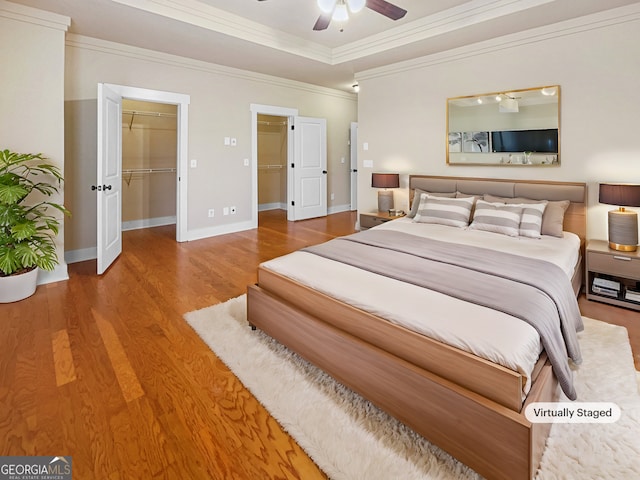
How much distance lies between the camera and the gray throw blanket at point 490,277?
1.77 m

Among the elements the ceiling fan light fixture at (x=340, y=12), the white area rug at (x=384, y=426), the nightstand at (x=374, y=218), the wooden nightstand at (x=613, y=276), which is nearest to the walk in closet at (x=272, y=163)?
the nightstand at (x=374, y=218)

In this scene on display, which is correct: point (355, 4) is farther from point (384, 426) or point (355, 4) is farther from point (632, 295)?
point (632, 295)

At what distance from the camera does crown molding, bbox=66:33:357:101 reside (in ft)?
14.1

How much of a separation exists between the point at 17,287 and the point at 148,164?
3776 mm

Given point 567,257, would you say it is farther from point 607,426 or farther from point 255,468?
point 255,468

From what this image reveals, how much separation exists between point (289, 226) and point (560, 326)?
5072 millimetres

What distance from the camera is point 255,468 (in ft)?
4.98

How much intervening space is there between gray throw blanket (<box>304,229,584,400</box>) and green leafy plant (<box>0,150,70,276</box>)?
253 centimetres

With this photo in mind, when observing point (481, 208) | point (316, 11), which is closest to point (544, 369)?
point (481, 208)

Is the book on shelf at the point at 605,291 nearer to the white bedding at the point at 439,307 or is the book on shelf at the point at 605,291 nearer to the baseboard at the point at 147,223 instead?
the white bedding at the point at 439,307

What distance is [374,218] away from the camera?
5172 mm

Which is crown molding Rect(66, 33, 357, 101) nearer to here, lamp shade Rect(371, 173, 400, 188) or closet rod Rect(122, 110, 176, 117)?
closet rod Rect(122, 110, 176, 117)

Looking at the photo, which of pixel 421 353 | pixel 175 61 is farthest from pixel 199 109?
pixel 421 353

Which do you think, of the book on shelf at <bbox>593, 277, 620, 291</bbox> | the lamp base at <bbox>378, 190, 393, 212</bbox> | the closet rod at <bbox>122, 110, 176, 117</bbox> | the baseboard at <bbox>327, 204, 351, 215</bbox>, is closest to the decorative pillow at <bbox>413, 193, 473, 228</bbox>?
the lamp base at <bbox>378, 190, 393, 212</bbox>
